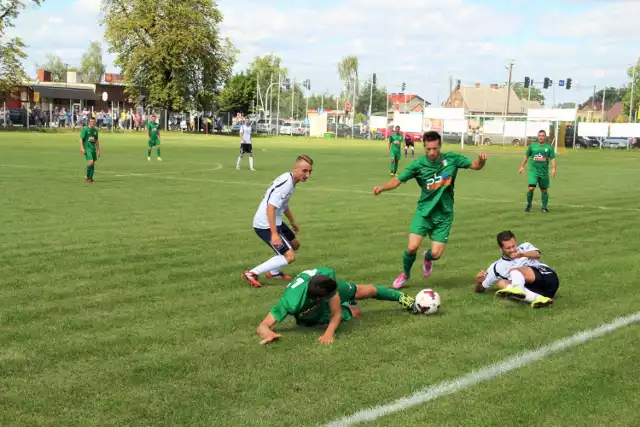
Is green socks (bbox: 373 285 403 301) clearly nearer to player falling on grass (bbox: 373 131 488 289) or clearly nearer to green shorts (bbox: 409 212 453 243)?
player falling on grass (bbox: 373 131 488 289)

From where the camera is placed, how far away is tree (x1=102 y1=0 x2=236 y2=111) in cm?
7100

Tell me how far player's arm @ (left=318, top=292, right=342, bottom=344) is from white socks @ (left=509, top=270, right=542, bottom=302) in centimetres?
249

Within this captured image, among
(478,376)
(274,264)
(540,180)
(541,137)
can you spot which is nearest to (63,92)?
(541,137)

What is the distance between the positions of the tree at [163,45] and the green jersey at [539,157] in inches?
2314

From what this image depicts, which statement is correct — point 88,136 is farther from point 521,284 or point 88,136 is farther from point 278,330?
point 521,284

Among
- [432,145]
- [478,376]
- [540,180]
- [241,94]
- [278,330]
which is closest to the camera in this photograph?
[478,376]

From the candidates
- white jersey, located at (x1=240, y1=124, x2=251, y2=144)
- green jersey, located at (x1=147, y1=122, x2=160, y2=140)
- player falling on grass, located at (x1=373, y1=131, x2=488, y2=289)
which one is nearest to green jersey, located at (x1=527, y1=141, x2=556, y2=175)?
player falling on grass, located at (x1=373, y1=131, x2=488, y2=289)

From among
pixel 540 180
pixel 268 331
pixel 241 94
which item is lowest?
pixel 268 331

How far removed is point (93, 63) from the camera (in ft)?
456

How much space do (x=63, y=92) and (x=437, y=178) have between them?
8131 cm

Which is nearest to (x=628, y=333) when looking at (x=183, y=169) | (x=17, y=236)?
(x=17, y=236)

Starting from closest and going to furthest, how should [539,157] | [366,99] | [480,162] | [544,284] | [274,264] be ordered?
[544,284] < [274,264] < [480,162] < [539,157] < [366,99]

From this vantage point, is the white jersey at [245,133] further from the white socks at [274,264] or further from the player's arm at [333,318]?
the player's arm at [333,318]

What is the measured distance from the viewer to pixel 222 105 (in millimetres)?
98375
